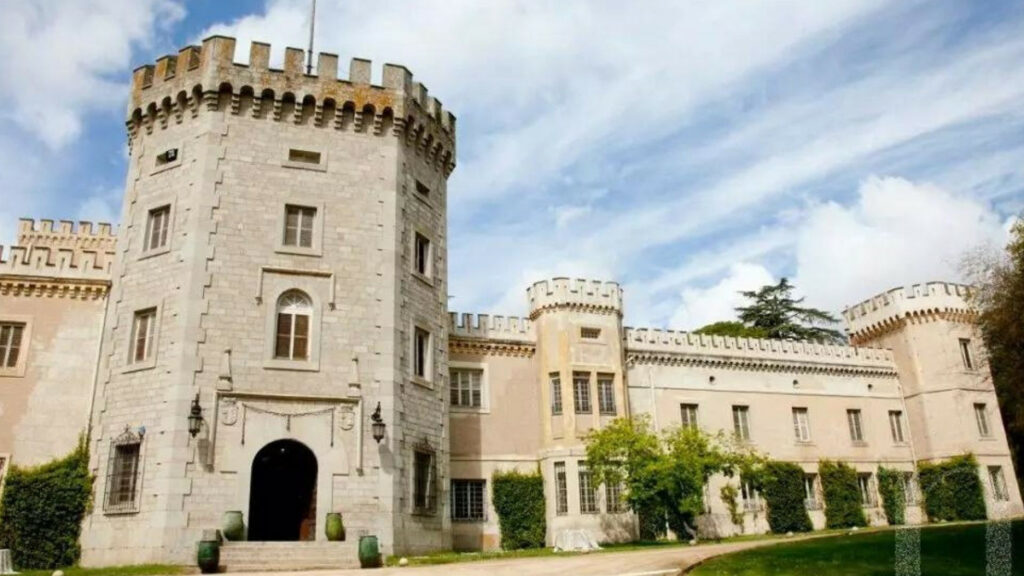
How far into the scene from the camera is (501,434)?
92.8ft

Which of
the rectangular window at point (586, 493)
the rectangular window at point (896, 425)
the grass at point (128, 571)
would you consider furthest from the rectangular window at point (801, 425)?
the grass at point (128, 571)

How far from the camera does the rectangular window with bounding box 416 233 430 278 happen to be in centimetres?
2466

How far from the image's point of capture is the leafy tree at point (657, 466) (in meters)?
24.6

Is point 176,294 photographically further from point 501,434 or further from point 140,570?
point 501,434

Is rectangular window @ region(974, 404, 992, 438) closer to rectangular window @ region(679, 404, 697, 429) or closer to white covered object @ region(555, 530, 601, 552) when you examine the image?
rectangular window @ region(679, 404, 697, 429)

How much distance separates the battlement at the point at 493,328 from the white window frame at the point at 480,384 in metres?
1.10

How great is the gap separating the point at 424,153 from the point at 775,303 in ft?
102

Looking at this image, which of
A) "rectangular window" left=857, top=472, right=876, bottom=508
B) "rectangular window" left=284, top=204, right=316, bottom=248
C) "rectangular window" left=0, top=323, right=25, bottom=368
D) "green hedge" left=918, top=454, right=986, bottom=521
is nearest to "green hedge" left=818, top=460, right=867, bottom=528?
"rectangular window" left=857, top=472, right=876, bottom=508

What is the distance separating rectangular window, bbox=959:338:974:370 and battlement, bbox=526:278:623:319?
16794 mm

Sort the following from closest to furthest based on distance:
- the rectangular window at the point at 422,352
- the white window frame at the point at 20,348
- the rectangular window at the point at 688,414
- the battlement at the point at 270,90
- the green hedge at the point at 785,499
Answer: the white window frame at the point at 20,348
the battlement at the point at 270,90
the rectangular window at the point at 422,352
the green hedge at the point at 785,499
the rectangular window at the point at 688,414

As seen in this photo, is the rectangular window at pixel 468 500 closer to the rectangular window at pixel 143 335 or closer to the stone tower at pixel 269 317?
the stone tower at pixel 269 317

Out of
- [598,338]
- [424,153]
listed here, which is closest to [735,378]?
[598,338]

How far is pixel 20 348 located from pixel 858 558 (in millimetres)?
22003

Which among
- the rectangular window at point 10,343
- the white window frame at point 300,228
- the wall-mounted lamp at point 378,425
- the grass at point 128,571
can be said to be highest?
the white window frame at point 300,228
